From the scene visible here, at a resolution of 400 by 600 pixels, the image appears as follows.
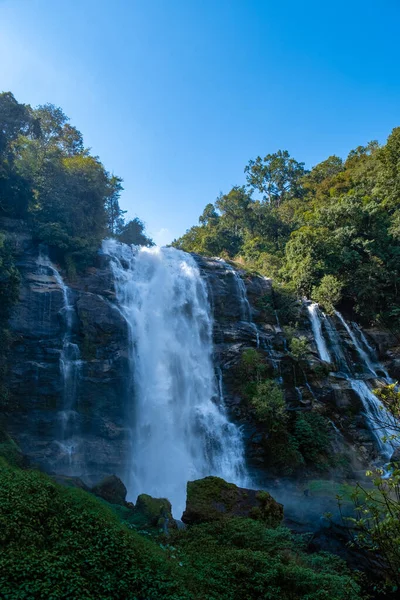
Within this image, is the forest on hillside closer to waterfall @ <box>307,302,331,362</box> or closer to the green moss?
waterfall @ <box>307,302,331,362</box>

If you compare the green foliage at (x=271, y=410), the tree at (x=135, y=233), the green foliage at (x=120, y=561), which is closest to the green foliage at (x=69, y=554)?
the green foliage at (x=120, y=561)

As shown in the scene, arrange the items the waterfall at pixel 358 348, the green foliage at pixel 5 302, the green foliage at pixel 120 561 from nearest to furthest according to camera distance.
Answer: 1. the green foliage at pixel 120 561
2. the green foliage at pixel 5 302
3. the waterfall at pixel 358 348

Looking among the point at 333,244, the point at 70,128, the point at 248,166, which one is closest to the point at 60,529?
the point at 333,244

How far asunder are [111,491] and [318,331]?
630 inches

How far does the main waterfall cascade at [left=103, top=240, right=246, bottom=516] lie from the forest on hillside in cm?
876

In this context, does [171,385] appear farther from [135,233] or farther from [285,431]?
[135,233]

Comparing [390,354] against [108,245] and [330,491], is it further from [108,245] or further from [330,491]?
[108,245]

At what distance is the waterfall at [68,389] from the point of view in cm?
1389


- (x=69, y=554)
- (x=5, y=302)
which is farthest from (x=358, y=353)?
(x=69, y=554)

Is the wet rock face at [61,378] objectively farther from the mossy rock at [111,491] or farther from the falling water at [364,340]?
the falling water at [364,340]

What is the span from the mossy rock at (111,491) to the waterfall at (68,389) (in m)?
3.33

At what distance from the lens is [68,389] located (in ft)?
49.8

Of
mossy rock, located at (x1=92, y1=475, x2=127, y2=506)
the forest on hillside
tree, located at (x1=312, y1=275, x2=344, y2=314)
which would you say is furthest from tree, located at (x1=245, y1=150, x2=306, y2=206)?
mossy rock, located at (x1=92, y1=475, x2=127, y2=506)

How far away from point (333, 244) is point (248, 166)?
85.1 feet
